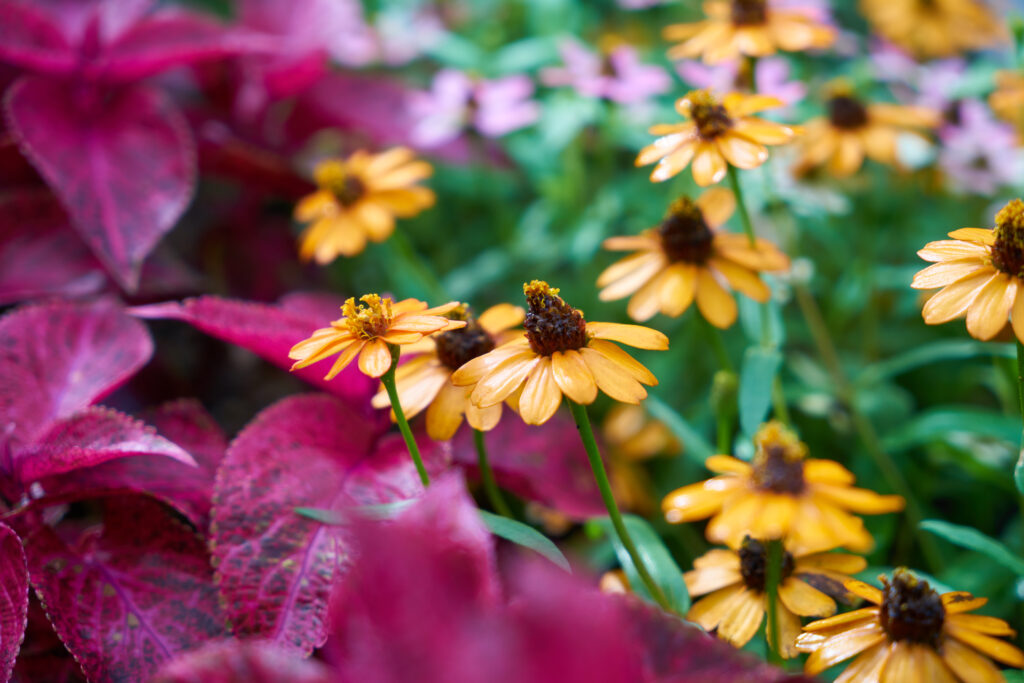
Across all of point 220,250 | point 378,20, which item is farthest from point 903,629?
point 378,20

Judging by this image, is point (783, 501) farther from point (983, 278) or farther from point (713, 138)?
point (713, 138)

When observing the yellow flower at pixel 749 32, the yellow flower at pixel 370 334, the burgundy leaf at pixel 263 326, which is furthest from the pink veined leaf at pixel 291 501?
the yellow flower at pixel 749 32

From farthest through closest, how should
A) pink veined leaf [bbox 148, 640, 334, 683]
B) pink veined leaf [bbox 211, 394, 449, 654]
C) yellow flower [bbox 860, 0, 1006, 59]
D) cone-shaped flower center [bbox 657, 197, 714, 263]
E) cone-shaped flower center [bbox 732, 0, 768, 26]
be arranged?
1. yellow flower [bbox 860, 0, 1006, 59]
2. cone-shaped flower center [bbox 732, 0, 768, 26]
3. cone-shaped flower center [bbox 657, 197, 714, 263]
4. pink veined leaf [bbox 211, 394, 449, 654]
5. pink veined leaf [bbox 148, 640, 334, 683]

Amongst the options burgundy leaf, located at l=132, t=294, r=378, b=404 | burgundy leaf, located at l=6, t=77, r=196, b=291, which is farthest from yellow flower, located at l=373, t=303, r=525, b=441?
burgundy leaf, located at l=6, t=77, r=196, b=291

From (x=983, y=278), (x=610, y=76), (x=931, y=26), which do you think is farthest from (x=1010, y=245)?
(x=931, y=26)

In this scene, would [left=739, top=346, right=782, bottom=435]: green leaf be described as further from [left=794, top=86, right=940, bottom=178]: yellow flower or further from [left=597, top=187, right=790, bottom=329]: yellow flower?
[left=794, top=86, right=940, bottom=178]: yellow flower

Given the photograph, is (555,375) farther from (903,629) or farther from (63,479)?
(63,479)
